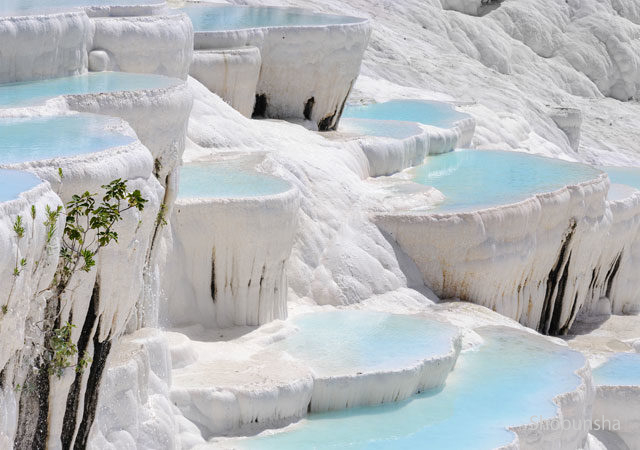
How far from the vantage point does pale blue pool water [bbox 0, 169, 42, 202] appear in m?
6.17

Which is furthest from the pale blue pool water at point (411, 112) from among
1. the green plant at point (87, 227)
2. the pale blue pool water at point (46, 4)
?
the green plant at point (87, 227)

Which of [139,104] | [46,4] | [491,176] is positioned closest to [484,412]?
[139,104]

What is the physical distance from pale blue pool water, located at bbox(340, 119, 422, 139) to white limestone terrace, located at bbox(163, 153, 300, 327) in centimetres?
486

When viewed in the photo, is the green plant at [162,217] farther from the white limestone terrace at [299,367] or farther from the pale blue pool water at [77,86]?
the white limestone terrace at [299,367]

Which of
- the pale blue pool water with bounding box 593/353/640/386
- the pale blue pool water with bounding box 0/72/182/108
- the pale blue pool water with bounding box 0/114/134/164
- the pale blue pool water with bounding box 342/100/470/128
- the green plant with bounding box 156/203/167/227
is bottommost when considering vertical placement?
the pale blue pool water with bounding box 593/353/640/386

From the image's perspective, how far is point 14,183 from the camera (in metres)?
6.41

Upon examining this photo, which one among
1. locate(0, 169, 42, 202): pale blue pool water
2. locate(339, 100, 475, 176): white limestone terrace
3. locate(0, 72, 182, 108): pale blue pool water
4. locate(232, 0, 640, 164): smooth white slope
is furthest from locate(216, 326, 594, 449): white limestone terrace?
locate(232, 0, 640, 164): smooth white slope

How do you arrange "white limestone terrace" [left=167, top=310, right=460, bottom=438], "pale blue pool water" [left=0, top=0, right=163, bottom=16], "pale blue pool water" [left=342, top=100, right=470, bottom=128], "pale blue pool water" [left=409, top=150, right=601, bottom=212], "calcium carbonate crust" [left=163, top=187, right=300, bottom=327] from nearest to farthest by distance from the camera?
"white limestone terrace" [left=167, top=310, right=460, bottom=438]
"pale blue pool water" [left=0, top=0, right=163, bottom=16]
"calcium carbonate crust" [left=163, top=187, right=300, bottom=327]
"pale blue pool water" [left=409, top=150, right=601, bottom=212]
"pale blue pool water" [left=342, top=100, right=470, bottom=128]

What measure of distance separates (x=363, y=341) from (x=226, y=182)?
2.06m

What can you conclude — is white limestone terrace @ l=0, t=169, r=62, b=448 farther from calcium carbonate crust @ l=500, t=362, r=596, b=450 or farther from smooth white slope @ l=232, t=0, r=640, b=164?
smooth white slope @ l=232, t=0, r=640, b=164

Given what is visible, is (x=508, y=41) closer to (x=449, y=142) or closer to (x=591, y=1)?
(x=591, y=1)

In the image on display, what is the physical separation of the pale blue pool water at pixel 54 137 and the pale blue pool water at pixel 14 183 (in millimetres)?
360

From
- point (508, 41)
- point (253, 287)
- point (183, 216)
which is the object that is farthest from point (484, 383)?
point (508, 41)

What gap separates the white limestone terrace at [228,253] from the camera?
1063cm
